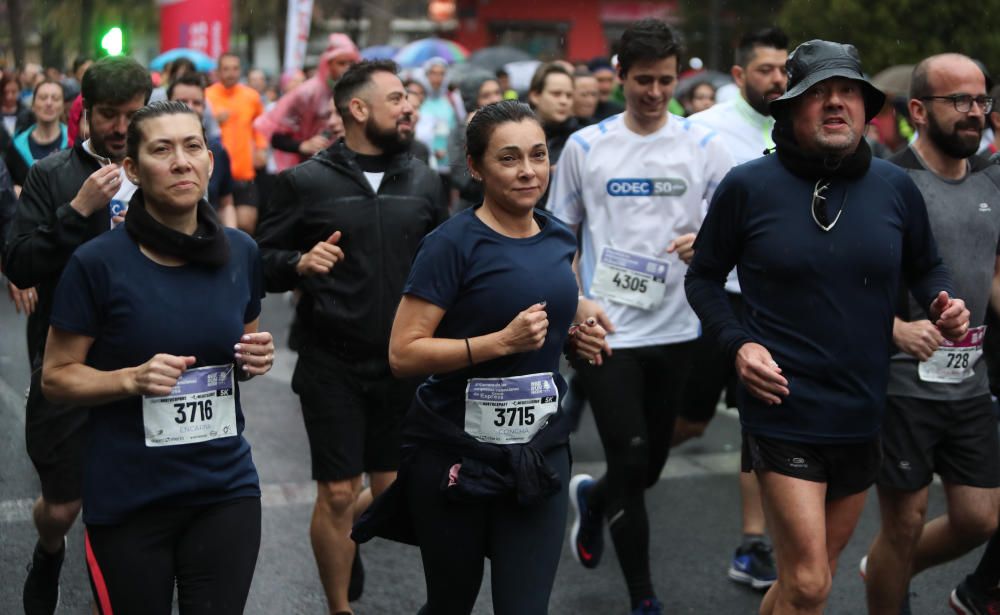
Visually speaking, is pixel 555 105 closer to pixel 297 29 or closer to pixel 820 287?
pixel 820 287

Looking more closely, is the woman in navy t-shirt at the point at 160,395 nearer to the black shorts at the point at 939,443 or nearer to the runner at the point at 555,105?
the black shorts at the point at 939,443

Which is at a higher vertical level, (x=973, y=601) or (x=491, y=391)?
(x=491, y=391)

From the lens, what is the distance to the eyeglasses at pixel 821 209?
434 centimetres

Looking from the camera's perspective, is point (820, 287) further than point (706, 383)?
No

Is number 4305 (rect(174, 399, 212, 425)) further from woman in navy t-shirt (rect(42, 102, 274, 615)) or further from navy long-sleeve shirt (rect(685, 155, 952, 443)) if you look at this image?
navy long-sleeve shirt (rect(685, 155, 952, 443))

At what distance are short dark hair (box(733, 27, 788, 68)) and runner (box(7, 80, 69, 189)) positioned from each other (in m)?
Answer: 4.79

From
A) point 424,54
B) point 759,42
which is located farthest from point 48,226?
point 424,54

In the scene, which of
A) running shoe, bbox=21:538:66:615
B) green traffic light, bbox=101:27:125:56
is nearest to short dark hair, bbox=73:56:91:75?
green traffic light, bbox=101:27:125:56

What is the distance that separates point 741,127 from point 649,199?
1.00 metres

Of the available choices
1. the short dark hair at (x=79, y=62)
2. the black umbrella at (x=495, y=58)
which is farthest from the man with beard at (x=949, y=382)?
the black umbrella at (x=495, y=58)

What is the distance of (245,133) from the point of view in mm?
14648

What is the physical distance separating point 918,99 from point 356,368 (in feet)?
7.43

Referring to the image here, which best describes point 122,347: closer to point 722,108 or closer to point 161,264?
point 161,264

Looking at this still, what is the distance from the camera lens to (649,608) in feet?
18.5
